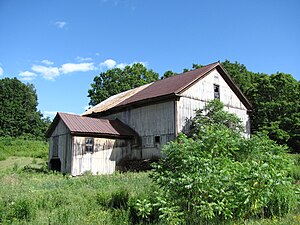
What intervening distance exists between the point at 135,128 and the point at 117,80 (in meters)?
33.6

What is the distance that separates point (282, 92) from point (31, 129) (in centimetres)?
5217

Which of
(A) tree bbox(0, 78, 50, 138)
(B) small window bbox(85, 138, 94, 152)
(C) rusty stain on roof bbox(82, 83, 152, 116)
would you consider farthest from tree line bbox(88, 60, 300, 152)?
(A) tree bbox(0, 78, 50, 138)

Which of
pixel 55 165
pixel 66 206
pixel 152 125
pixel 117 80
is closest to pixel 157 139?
pixel 152 125

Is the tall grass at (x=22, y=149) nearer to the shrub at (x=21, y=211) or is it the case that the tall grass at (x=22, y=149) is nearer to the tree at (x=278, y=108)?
the tree at (x=278, y=108)

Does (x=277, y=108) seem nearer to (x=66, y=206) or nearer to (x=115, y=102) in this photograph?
(x=115, y=102)

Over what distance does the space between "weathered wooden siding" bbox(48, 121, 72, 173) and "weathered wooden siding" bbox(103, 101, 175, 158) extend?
4.89 metres

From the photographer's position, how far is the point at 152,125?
22250 millimetres

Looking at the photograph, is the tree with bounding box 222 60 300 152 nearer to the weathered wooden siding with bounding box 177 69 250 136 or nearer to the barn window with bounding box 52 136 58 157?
the weathered wooden siding with bounding box 177 69 250 136

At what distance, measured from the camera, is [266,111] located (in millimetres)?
32750

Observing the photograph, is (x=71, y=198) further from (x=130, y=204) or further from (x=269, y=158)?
(x=269, y=158)

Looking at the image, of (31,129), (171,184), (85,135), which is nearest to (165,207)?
(171,184)

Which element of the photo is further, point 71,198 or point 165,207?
point 71,198

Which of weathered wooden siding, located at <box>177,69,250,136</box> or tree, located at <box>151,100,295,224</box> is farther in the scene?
weathered wooden siding, located at <box>177,69,250,136</box>

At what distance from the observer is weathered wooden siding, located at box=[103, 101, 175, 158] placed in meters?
21.1
